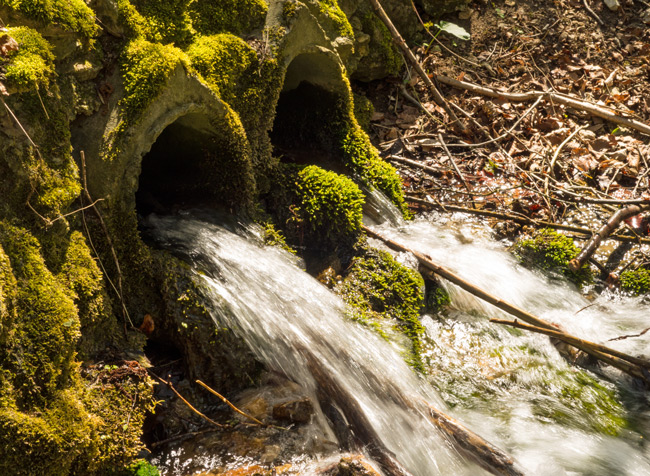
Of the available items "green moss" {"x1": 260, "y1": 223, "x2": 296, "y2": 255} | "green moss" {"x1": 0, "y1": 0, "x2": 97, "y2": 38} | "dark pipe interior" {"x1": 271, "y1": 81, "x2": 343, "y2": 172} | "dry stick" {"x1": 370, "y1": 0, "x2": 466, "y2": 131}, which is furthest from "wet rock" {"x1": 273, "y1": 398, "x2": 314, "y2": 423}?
"dry stick" {"x1": 370, "y1": 0, "x2": 466, "y2": 131}

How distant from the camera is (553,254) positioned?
20.3ft

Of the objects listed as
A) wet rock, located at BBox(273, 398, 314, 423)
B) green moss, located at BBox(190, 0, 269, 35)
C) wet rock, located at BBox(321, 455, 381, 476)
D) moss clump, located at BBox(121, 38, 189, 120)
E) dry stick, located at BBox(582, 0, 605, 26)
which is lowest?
wet rock, located at BBox(273, 398, 314, 423)

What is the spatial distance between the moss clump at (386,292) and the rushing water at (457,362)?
0.21m

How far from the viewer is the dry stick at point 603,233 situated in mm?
5953

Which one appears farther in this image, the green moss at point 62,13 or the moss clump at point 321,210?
the moss clump at point 321,210

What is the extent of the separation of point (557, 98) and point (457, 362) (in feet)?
14.7

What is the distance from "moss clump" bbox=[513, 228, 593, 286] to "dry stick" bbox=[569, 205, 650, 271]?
133mm

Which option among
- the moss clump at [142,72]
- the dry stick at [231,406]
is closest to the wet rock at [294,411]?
the dry stick at [231,406]

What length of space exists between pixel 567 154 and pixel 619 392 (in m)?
3.44

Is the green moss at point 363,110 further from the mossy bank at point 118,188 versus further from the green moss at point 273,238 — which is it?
the green moss at point 273,238

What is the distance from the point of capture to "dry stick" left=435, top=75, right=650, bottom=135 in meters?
Answer: 6.97

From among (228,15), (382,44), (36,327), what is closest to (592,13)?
(382,44)

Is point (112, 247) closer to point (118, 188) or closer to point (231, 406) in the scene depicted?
point (118, 188)

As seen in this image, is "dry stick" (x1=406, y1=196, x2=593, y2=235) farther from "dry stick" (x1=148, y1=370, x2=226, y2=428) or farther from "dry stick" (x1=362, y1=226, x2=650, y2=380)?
"dry stick" (x1=148, y1=370, x2=226, y2=428)
